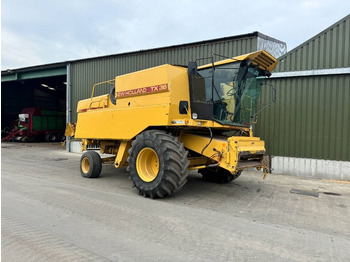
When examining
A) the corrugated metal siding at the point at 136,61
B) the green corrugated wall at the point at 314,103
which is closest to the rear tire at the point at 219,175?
the green corrugated wall at the point at 314,103

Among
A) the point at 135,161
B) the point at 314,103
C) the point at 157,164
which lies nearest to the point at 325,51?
the point at 314,103

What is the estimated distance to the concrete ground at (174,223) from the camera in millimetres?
3309

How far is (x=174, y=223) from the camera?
428 cm

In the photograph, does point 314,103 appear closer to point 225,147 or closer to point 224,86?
point 224,86

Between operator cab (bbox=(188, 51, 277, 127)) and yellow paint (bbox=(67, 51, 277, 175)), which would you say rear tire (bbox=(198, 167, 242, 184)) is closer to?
yellow paint (bbox=(67, 51, 277, 175))

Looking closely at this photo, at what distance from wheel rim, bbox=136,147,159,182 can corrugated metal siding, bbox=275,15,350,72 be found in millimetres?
6063

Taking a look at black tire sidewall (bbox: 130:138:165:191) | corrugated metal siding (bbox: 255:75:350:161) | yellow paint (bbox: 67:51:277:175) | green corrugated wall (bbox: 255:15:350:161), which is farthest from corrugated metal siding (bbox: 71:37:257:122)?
black tire sidewall (bbox: 130:138:165:191)

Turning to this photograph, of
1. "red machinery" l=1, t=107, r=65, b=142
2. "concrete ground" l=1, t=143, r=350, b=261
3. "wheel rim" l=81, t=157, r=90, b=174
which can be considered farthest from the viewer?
"red machinery" l=1, t=107, r=65, b=142

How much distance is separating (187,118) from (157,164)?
1250 mm

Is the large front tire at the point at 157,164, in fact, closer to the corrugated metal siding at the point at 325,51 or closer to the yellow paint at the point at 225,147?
the yellow paint at the point at 225,147

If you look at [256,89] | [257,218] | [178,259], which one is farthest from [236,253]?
[256,89]

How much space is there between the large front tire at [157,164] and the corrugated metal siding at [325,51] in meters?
5.95

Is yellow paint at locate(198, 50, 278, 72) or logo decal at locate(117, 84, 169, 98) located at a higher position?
yellow paint at locate(198, 50, 278, 72)

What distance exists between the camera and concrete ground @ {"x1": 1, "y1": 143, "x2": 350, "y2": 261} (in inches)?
130
